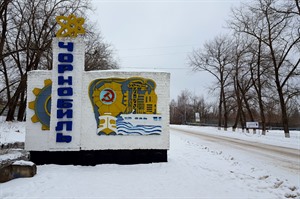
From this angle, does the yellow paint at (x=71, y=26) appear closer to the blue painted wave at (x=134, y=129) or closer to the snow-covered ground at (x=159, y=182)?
the blue painted wave at (x=134, y=129)

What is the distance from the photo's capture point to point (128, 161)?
9.99 metres

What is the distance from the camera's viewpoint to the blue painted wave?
9984 mm

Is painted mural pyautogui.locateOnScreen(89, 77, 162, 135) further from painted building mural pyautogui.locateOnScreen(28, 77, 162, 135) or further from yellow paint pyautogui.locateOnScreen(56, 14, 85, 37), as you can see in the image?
yellow paint pyautogui.locateOnScreen(56, 14, 85, 37)

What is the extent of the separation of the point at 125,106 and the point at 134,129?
919 mm

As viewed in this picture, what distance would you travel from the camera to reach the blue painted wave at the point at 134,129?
998 cm

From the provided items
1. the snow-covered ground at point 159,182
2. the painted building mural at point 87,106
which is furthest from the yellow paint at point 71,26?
the snow-covered ground at point 159,182

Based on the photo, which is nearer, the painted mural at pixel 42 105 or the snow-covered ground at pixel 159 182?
the snow-covered ground at pixel 159 182

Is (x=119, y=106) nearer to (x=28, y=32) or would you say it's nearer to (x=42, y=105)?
(x=42, y=105)

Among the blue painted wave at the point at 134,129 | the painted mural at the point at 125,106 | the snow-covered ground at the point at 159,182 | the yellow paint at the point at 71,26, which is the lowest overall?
the snow-covered ground at the point at 159,182

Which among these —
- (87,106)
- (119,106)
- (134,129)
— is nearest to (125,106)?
(119,106)

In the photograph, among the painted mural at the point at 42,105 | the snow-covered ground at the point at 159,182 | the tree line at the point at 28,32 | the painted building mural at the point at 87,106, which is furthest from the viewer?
the tree line at the point at 28,32

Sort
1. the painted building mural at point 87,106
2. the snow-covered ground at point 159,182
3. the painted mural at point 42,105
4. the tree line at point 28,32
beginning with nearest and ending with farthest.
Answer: the snow-covered ground at point 159,182
the painted building mural at point 87,106
the painted mural at point 42,105
the tree line at point 28,32

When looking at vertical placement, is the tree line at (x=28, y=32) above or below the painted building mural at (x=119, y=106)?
above

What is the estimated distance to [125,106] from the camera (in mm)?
10078
